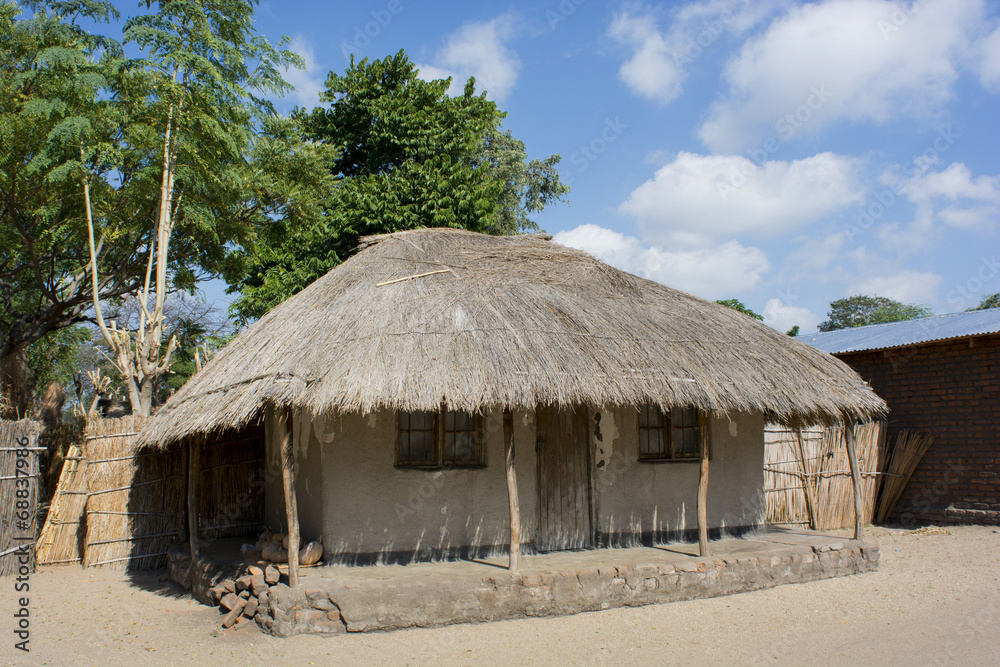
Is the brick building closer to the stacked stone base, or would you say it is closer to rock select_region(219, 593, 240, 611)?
the stacked stone base

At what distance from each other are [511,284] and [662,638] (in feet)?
14.4

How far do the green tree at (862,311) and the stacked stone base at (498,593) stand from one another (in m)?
39.1

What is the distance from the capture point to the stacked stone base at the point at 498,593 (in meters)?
6.14

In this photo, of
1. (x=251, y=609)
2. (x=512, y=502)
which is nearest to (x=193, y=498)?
(x=251, y=609)

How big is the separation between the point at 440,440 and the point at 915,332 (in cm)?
991

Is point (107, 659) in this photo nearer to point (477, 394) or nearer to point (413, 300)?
point (477, 394)

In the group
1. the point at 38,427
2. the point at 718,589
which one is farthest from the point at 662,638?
the point at 38,427

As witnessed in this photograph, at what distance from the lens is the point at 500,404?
21.2ft

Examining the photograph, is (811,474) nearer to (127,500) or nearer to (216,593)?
(216,593)

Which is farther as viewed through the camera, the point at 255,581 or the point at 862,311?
the point at 862,311

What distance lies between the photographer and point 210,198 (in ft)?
38.5

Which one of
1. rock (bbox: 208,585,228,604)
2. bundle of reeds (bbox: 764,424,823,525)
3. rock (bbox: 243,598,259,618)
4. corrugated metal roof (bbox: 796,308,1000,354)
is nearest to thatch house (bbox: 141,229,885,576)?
rock (bbox: 243,598,259,618)

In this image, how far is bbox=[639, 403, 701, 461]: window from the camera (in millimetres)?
8781

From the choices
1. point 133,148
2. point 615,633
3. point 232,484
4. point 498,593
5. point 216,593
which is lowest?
point 615,633
